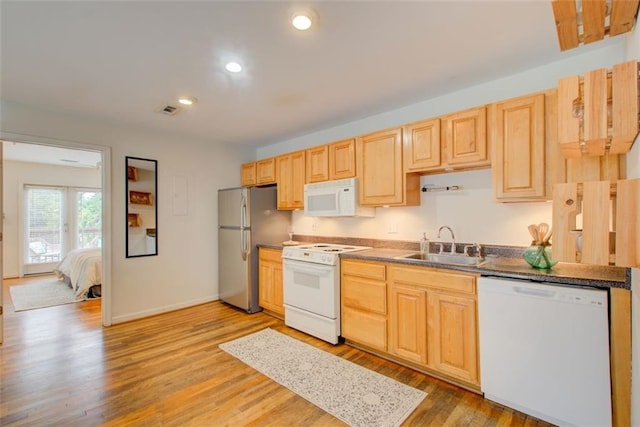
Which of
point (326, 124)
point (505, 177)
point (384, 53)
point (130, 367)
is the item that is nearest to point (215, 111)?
point (326, 124)

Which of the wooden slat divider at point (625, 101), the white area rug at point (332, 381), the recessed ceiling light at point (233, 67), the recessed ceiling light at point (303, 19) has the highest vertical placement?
the recessed ceiling light at point (303, 19)

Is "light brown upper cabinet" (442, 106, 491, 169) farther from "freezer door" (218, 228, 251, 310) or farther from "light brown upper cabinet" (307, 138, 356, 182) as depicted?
"freezer door" (218, 228, 251, 310)

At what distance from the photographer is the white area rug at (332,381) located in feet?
6.53

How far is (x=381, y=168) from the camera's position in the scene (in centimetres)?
302

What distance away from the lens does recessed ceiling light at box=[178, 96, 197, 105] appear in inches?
115

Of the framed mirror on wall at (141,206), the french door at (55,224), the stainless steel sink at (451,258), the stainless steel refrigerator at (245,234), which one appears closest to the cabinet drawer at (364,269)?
the stainless steel sink at (451,258)

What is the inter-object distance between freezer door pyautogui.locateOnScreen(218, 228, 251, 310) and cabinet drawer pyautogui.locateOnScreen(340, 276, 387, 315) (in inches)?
64.0

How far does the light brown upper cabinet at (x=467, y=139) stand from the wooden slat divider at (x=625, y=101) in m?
1.33

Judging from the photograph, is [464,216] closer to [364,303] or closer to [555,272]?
[555,272]

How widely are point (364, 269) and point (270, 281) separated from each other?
157cm

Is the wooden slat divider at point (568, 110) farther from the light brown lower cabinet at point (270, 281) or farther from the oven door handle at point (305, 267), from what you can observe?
the light brown lower cabinet at point (270, 281)

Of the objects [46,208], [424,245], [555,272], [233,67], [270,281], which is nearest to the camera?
[555,272]

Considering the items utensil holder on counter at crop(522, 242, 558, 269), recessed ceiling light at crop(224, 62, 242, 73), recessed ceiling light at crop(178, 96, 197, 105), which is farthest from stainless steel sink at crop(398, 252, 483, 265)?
recessed ceiling light at crop(178, 96, 197, 105)

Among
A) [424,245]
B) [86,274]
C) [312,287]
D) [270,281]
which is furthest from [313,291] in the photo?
[86,274]
